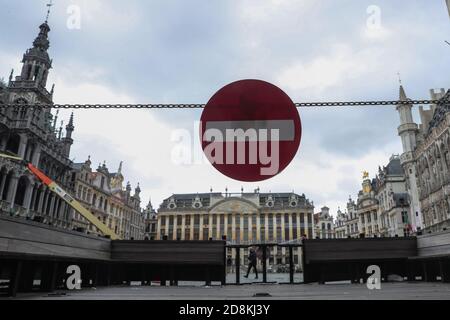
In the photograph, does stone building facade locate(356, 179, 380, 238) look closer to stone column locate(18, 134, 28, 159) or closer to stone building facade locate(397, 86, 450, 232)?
stone building facade locate(397, 86, 450, 232)

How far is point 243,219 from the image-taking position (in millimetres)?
76188

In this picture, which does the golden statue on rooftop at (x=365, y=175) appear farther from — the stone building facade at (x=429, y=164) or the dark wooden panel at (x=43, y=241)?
the dark wooden panel at (x=43, y=241)

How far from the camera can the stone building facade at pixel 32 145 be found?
26844mm

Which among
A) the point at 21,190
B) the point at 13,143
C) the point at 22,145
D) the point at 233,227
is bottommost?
the point at 21,190

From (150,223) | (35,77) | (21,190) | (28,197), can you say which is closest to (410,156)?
(28,197)

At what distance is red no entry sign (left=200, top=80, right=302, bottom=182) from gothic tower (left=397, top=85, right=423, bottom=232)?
44.8 metres

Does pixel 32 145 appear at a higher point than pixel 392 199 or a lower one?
higher

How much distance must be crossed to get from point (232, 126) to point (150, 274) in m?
14.7

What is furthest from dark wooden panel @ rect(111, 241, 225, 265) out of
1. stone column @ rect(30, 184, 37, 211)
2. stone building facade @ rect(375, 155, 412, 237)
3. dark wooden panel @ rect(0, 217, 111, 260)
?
stone building facade @ rect(375, 155, 412, 237)

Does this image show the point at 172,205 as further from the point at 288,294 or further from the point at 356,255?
the point at 288,294

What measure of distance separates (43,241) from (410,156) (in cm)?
4562

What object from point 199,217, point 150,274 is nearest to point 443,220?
point 150,274

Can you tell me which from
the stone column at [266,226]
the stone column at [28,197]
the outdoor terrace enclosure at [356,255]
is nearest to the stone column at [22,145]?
the stone column at [28,197]

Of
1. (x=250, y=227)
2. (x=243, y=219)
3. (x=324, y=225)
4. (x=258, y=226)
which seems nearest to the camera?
(x=250, y=227)
